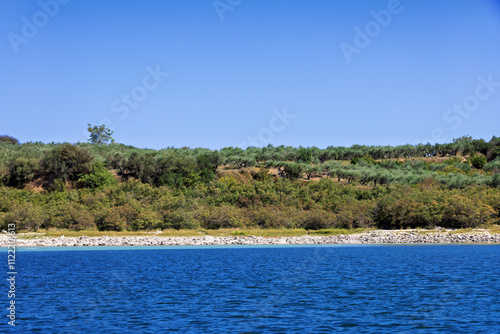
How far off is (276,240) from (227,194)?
1591 centimetres

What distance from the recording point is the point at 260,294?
2305 cm

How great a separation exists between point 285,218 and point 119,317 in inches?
1751

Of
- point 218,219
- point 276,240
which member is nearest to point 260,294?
point 276,240

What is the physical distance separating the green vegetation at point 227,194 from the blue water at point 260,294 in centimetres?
1649

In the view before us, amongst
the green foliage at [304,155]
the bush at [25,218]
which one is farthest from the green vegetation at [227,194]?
the green foliage at [304,155]

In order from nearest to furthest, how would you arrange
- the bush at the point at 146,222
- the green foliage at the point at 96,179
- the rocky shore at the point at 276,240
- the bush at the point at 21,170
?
the rocky shore at the point at 276,240
the bush at the point at 146,222
the green foliage at the point at 96,179
the bush at the point at 21,170

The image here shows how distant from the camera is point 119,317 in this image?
59.1 ft

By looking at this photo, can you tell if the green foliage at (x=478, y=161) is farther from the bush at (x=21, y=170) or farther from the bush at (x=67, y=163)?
the bush at (x=21, y=170)

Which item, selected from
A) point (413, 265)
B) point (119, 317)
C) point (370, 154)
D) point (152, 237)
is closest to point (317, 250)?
point (413, 265)

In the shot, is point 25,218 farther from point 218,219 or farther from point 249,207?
point 249,207

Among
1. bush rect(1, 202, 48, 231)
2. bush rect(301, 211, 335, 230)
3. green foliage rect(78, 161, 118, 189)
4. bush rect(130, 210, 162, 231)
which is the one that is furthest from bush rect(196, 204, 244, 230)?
green foliage rect(78, 161, 118, 189)

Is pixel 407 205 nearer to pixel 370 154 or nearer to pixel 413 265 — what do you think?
pixel 413 265

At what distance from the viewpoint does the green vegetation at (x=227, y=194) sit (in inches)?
2291

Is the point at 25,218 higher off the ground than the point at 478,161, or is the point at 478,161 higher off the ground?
the point at 478,161
